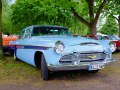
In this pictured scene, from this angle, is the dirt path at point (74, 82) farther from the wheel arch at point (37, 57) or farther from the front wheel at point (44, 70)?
the wheel arch at point (37, 57)

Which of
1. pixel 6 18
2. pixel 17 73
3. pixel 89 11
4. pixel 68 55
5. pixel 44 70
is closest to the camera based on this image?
pixel 68 55

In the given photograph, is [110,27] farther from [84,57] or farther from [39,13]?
[84,57]

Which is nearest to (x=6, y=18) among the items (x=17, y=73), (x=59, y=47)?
(x=17, y=73)

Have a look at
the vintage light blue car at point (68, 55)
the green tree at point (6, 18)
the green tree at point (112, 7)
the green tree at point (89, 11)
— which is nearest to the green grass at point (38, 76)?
the vintage light blue car at point (68, 55)

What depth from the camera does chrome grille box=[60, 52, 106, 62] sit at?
20.8 ft

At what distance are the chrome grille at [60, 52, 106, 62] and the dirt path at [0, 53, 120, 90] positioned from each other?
0.60 meters

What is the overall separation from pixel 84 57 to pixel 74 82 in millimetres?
709

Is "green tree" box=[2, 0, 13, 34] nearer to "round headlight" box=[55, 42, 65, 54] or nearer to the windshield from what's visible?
the windshield

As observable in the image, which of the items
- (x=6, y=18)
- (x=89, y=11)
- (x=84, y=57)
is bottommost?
(x=84, y=57)

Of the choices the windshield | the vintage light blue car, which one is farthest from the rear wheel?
the windshield

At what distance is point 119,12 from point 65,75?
17.0m

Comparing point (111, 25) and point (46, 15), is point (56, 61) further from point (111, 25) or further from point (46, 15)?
point (111, 25)

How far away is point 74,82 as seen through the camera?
21.5 feet

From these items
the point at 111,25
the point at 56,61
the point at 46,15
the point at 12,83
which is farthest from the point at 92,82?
the point at 111,25
